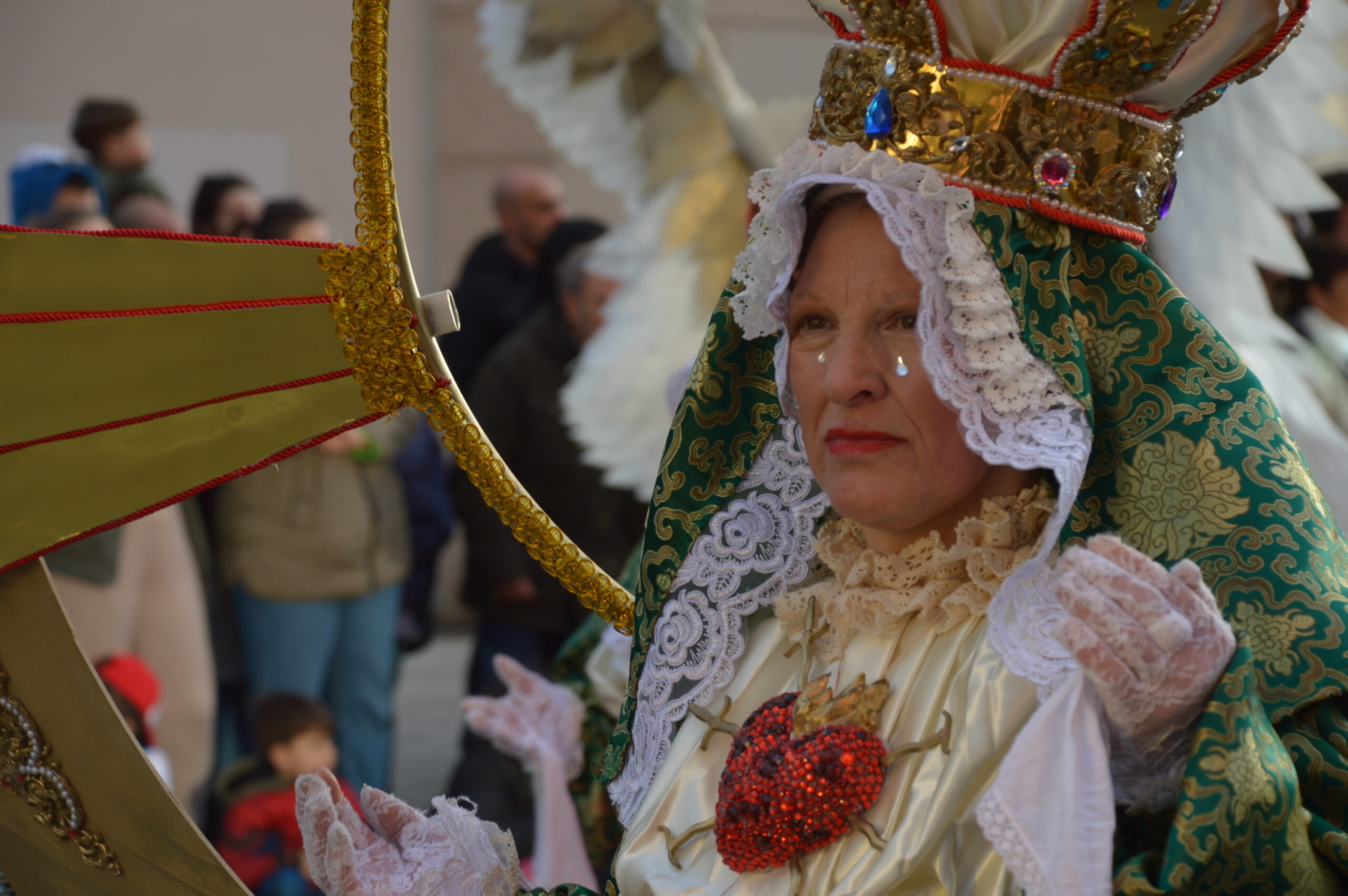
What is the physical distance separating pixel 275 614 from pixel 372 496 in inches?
17.5

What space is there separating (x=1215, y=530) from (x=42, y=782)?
1.44 m

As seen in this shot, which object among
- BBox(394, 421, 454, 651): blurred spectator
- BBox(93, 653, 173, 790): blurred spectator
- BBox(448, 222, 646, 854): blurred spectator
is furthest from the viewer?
BBox(394, 421, 454, 651): blurred spectator

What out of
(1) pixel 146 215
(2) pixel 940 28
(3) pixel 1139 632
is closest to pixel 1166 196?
(2) pixel 940 28

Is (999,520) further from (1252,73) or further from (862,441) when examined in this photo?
(1252,73)

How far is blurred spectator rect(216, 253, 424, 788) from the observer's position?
4258 mm

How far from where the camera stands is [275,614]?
14.1ft

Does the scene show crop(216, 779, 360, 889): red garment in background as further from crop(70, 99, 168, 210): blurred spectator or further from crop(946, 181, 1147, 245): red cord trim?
crop(946, 181, 1147, 245): red cord trim

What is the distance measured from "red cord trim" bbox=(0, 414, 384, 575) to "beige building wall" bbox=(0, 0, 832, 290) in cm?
482

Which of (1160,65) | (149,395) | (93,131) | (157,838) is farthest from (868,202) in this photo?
(93,131)

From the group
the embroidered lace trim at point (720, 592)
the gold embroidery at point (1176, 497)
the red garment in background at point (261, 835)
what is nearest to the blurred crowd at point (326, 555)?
the red garment in background at point (261, 835)

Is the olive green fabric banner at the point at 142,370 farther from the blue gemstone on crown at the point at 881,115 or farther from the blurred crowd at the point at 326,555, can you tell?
the blurred crowd at the point at 326,555

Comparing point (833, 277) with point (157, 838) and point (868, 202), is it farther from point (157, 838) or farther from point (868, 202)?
point (157, 838)

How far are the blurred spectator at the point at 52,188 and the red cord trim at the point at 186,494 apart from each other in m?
2.23

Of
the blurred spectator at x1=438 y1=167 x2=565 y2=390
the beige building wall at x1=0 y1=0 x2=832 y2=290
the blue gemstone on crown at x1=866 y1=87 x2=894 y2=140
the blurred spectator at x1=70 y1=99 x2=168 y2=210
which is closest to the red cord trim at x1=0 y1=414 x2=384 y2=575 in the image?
the blue gemstone on crown at x1=866 y1=87 x2=894 y2=140
